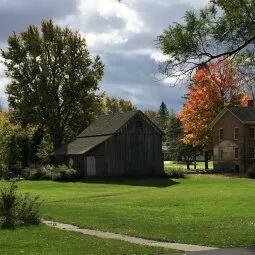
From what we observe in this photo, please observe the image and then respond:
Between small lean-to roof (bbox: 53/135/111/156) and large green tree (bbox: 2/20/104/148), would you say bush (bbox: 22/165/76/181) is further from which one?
large green tree (bbox: 2/20/104/148)

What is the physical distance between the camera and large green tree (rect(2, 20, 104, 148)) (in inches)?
2950

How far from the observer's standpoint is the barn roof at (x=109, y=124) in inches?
2530

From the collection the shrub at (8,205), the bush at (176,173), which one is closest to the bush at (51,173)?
the bush at (176,173)

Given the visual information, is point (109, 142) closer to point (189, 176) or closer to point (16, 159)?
point (189, 176)

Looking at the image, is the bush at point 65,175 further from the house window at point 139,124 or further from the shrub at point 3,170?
the house window at point 139,124

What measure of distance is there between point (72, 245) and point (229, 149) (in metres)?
59.4

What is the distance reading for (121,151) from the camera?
63.1m

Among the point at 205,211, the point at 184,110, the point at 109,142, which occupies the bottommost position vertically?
the point at 205,211

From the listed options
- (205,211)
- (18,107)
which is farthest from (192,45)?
(18,107)

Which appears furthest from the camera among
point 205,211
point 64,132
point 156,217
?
point 64,132

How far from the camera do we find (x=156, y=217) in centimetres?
2259

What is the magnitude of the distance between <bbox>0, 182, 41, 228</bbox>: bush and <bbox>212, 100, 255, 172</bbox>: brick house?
5269 centimetres

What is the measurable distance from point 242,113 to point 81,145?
70.0ft

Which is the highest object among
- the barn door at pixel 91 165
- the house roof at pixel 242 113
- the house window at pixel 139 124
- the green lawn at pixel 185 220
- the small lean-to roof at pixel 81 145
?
the house roof at pixel 242 113
